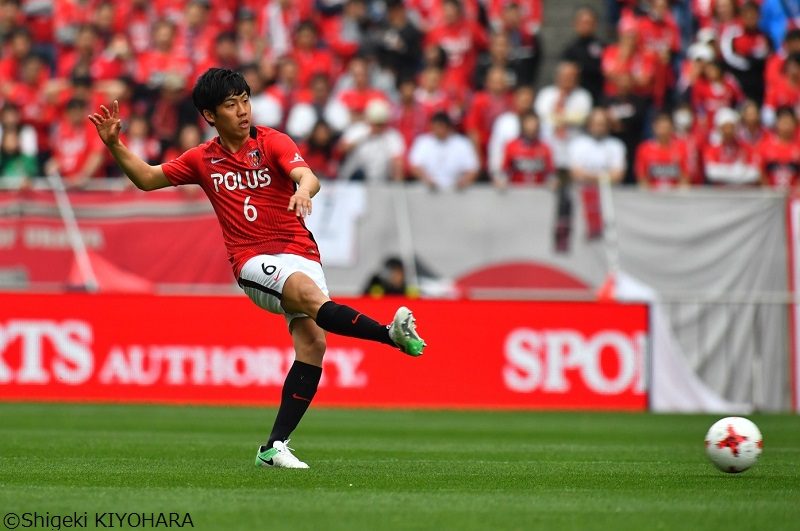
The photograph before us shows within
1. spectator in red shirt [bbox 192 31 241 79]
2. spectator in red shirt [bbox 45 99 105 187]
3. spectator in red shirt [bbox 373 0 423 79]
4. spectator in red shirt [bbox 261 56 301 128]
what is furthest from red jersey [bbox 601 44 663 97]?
spectator in red shirt [bbox 45 99 105 187]

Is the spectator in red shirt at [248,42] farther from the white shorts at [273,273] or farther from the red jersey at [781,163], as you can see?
the white shorts at [273,273]

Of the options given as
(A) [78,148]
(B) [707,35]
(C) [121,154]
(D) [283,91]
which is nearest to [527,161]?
(D) [283,91]

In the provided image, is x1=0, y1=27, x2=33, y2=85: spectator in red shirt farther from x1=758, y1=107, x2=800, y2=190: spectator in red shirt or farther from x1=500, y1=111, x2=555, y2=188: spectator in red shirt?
x1=758, y1=107, x2=800, y2=190: spectator in red shirt

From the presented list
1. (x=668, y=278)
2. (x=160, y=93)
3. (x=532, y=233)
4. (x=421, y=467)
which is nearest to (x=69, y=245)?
(x=160, y=93)

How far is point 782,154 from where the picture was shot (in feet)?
65.7

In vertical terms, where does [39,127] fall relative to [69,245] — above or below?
above

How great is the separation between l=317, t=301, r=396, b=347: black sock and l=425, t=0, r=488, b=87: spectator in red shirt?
13245mm

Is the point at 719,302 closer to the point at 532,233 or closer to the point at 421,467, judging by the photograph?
the point at 532,233

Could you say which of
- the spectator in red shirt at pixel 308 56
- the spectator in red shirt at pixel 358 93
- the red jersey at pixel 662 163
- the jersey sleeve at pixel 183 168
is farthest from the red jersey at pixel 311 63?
the jersey sleeve at pixel 183 168

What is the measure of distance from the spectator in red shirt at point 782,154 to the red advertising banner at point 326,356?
3.45m

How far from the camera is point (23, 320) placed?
17.8 metres

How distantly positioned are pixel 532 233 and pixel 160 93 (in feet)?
19.3

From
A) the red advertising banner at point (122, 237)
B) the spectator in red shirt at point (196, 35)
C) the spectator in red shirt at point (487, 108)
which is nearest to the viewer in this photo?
the red advertising banner at point (122, 237)

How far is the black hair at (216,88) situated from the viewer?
29.7ft
